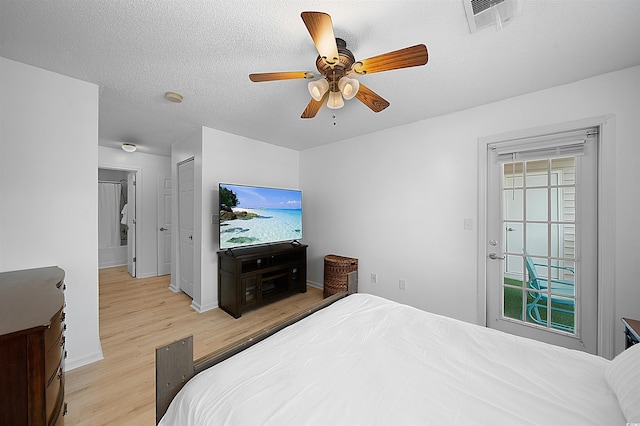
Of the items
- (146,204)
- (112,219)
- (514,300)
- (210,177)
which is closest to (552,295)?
(514,300)

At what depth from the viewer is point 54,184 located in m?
1.89

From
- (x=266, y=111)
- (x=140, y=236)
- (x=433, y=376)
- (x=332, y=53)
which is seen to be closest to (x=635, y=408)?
(x=433, y=376)

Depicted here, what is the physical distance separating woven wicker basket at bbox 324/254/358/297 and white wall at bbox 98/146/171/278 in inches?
139

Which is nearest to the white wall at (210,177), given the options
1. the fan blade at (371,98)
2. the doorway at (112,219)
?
the fan blade at (371,98)

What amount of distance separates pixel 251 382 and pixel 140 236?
4746mm

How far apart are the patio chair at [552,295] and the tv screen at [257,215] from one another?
2873 millimetres

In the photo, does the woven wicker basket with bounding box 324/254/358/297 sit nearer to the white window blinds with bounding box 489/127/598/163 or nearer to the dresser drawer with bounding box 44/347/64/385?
the white window blinds with bounding box 489/127/598/163

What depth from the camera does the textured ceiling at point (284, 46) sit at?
1.30m

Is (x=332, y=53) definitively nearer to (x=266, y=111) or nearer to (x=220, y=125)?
(x=266, y=111)

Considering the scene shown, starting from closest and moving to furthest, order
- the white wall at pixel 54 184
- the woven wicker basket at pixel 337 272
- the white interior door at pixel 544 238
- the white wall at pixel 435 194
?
1. the white wall at pixel 54 184
2. the white wall at pixel 435 194
3. the white interior door at pixel 544 238
4. the woven wicker basket at pixel 337 272

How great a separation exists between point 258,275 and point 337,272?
108 cm

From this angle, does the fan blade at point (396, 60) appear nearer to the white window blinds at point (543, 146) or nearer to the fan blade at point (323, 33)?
the fan blade at point (323, 33)

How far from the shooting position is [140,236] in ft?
14.7

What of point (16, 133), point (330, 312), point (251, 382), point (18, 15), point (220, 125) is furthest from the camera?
point (220, 125)
